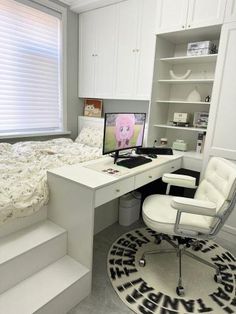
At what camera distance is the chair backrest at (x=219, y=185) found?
149 centimetres

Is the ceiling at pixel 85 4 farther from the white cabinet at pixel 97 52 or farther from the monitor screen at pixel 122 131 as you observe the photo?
the monitor screen at pixel 122 131

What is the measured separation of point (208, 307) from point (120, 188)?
100 centimetres

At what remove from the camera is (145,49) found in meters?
2.84

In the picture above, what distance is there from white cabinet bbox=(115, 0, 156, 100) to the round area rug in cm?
189

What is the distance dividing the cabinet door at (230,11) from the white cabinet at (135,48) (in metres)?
0.91

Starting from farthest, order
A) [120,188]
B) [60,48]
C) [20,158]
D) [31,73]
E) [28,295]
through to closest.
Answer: [60,48]
[31,73]
[20,158]
[120,188]
[28,295]

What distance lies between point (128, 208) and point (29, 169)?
3.74 ft

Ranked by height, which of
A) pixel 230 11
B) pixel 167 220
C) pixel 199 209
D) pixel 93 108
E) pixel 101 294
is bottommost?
pixel 101 294

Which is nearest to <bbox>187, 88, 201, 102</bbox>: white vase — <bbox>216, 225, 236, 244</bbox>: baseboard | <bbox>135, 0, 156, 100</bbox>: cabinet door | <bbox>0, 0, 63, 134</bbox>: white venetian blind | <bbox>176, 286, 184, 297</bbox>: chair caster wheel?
<bbox>135, 0, 156, 100</bbox>: cabinet door

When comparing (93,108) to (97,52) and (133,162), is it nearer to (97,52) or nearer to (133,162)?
(97,52)

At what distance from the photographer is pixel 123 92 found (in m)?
3.13

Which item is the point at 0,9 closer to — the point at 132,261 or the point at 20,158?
the point at 20,158

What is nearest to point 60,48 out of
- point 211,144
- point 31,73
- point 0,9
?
point 31,73

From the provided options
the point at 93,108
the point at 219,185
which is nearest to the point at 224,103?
the point at 219,185
